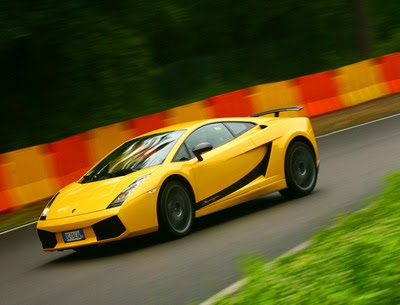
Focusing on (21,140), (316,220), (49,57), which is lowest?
(316,220)

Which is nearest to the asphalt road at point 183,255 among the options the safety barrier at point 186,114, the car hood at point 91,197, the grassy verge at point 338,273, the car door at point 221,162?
the car door at point 221,162

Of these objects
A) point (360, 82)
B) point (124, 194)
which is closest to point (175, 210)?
point (124, 194)

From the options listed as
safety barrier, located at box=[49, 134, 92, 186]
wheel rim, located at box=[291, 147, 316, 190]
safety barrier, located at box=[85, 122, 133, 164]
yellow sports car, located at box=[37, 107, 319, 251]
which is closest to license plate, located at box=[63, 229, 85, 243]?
yellow sports car, located at box=[37, 107, 319, 251]

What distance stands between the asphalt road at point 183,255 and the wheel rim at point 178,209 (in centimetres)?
18

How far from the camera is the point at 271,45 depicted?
31312 millimetres

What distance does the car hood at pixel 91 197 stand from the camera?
1044 cm

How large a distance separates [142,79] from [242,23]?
7.42 meters

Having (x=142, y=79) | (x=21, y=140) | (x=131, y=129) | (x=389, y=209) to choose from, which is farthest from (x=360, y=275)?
(x=142, y=79)

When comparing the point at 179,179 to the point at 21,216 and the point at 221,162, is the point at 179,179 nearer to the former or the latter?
the point at 221,162

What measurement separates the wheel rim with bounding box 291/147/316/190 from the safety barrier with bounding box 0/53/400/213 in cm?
513

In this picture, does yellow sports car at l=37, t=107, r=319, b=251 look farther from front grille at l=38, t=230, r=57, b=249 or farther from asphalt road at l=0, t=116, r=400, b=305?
asphalt road at l=0, t=116, r=400, b=305

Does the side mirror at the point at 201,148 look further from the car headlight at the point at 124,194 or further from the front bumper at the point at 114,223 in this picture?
the front bumper at the point at 114,223

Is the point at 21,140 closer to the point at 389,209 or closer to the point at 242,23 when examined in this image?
the point at 242,23

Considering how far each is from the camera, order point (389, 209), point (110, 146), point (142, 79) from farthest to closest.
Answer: point (142, 79) → point (110, 146) → point (389, 209)
